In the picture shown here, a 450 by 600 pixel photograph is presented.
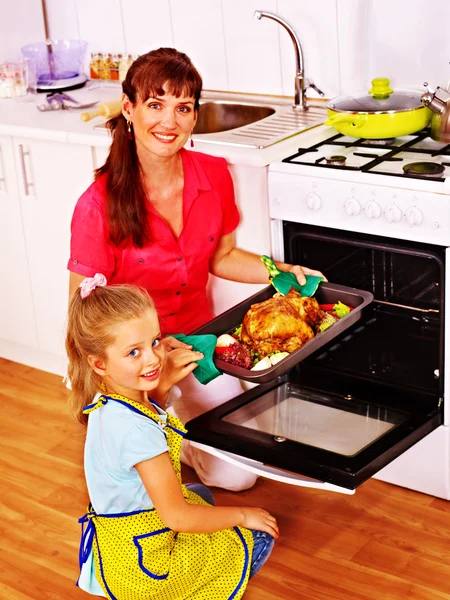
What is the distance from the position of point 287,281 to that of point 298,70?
87 cm

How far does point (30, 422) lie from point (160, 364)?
1.30m

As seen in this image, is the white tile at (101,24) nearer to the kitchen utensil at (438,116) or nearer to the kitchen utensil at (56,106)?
the kitchen utensil at (56,106)

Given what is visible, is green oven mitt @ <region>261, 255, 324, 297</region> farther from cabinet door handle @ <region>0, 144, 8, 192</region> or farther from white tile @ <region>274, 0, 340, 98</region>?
cabinet door handle @ <region>0, 144, 8, 192</region>

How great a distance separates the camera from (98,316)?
1782 mm

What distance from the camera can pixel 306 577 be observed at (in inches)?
85.2

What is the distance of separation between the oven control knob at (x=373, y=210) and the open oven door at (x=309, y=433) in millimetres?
446

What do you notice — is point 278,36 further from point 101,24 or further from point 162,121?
point 162,121

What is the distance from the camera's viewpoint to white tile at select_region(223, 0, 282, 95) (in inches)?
116

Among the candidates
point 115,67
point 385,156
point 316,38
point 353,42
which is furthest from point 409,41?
point 115,67

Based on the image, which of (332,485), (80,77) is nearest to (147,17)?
(80,77)

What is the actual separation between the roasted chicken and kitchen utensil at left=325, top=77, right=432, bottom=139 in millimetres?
529

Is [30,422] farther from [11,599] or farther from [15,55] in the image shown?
[15,55]

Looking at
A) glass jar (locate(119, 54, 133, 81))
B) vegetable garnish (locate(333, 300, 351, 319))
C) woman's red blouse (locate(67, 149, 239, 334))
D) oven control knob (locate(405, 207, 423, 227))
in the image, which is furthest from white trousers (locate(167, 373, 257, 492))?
glass jar (locate(119, 54, 133, 81))

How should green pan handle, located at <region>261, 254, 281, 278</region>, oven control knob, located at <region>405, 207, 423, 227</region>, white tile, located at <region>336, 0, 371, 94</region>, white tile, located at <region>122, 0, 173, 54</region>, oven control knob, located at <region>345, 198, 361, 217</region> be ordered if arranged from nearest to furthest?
oven control knob, located at <region>405, 207, 423, 227</region>, oven control knob, located at <region>345, 198, 361, 217</region>, green pan handle, located at <region>261, 254, 281, 278</region>, white tile, located at <region>336, 0, 371, 94</region>, white tile, located at <region>122, 0, 173, 54</region>
